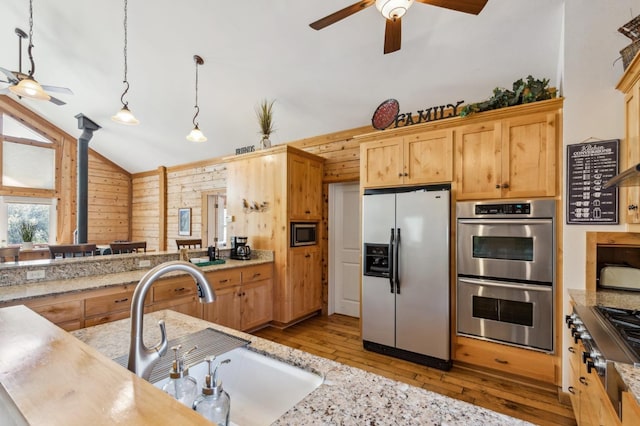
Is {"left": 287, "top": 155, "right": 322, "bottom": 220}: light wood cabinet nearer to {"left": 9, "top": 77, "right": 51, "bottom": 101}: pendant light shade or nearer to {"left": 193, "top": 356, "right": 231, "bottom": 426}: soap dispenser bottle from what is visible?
{"left": 9, "top": 77, "right": 51, "bottom": 101}: pendant light shade

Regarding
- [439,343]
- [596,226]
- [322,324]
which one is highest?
[596,226]

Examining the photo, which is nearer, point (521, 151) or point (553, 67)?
point (521, 151)

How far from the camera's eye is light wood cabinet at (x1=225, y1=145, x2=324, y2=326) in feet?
12.1

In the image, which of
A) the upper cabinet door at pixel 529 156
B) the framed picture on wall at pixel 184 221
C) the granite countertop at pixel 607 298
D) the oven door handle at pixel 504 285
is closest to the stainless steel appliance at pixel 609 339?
the granite countertop at pixel 607 298

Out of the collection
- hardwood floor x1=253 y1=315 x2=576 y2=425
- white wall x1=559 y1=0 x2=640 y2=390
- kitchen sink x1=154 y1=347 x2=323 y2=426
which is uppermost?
white wall x1=559 y1=0 x2=640 y2=390

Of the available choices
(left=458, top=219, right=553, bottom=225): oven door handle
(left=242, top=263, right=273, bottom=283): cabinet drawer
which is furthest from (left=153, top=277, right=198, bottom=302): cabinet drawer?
(left=458, top=219, right=553, bottom=225): oven door handle

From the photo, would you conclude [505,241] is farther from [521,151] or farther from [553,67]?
[553,67]

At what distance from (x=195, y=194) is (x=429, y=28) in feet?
18.1

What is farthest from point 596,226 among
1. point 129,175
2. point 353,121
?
point 129,175

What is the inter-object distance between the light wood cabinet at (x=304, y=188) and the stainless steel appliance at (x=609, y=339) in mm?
2883

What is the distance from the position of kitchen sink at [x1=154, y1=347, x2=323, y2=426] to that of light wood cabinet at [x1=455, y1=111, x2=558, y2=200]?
7.60 feet

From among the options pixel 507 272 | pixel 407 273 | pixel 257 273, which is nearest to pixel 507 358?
pixel 507 272

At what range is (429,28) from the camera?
8.45 feet

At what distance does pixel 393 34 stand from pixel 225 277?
110 inches
